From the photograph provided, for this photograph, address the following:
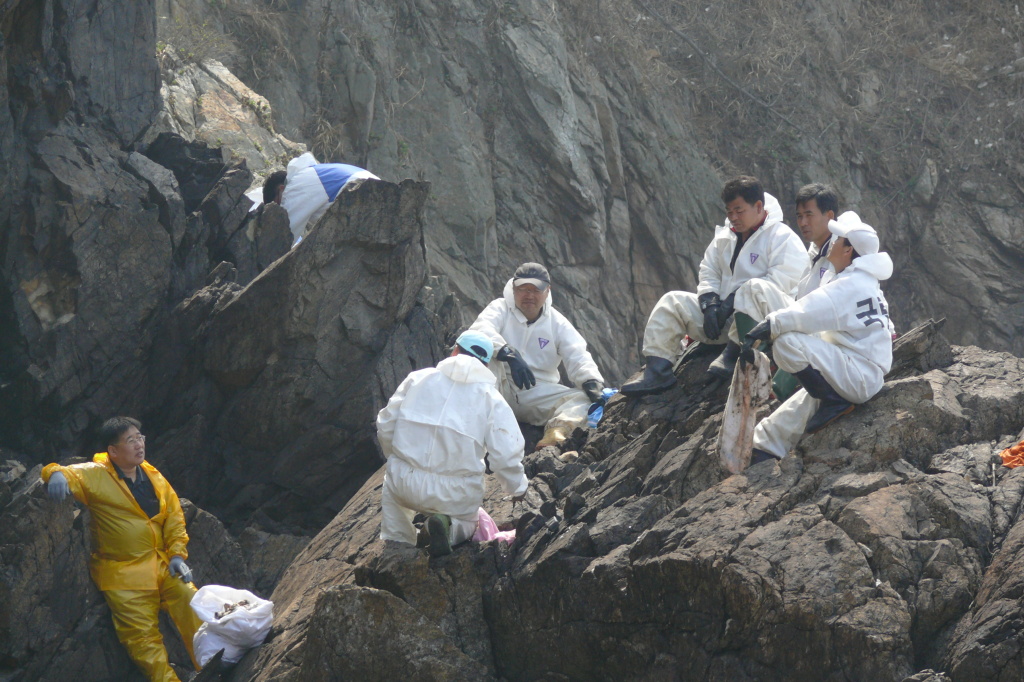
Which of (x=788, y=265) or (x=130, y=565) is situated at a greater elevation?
(x=788, y=265)

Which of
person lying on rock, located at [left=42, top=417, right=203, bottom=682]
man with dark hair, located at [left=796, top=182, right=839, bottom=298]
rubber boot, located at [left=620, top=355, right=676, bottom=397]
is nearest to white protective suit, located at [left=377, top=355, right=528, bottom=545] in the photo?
rubber boot, located at [left=620, top=355, right=676, bottom=397]

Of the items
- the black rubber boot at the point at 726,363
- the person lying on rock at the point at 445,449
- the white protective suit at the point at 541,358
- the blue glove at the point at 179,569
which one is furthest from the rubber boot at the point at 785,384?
the blue glove at the point at 179,569

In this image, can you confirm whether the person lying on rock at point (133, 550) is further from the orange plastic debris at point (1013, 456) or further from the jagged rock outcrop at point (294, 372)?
the orange plastic debris at point (1013, 456)

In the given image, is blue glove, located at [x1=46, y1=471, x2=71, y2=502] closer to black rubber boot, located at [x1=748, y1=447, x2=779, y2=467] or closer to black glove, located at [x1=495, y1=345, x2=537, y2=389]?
black glove, located at [x1=495, y1=345, x2=537, y2=389]

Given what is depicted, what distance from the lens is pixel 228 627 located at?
6.15m

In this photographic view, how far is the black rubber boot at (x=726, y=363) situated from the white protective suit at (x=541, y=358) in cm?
181

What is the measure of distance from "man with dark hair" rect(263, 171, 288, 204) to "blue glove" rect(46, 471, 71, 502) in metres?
4.20

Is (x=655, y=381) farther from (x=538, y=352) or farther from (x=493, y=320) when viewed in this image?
(x=493, y=320)

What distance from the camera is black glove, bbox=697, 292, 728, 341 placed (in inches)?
266

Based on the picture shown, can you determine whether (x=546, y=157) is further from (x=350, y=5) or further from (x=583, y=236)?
(x=350, y=5)

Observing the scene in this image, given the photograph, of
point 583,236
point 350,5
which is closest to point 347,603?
point 583,236

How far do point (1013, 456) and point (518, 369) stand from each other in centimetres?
364

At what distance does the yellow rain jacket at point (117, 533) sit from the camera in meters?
6.84

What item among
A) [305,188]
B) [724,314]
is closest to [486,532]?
[724,314]
